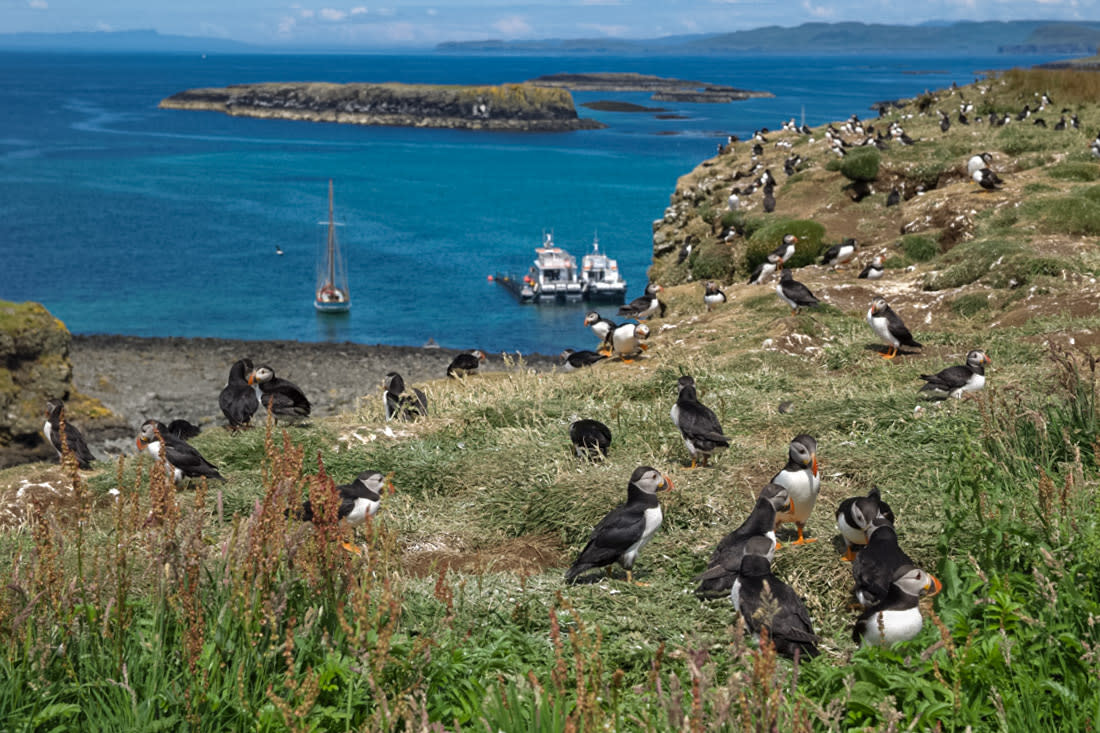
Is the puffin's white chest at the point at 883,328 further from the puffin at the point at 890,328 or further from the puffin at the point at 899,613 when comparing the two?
the puffin at the point at 899,613

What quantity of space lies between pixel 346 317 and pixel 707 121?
114162 millimetres

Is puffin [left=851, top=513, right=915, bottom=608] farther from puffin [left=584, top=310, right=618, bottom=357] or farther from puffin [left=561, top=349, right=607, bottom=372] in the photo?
puffin [left=561, top=349, right=607, bottom=372]

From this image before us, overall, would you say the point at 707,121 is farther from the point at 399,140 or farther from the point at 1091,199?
the point at 1091,199

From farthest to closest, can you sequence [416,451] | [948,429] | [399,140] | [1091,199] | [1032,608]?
1. [399,140]
2. [1091,199]
3. [416,451]
4. [948,429]
5. [1032,608]

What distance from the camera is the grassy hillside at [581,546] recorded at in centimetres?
425

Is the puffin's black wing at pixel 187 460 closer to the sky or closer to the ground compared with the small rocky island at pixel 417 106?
closer to the ground

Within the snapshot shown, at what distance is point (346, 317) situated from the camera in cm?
5716

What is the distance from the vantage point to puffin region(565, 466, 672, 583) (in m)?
6.70

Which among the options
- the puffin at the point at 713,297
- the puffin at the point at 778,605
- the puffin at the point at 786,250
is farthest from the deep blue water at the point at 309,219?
the puffin at the point at 778,605

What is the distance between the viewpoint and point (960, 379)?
34.2 feet

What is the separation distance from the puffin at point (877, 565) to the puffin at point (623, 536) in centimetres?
140

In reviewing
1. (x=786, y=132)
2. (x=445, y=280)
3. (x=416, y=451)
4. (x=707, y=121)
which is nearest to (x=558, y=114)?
(x=707, y=121)

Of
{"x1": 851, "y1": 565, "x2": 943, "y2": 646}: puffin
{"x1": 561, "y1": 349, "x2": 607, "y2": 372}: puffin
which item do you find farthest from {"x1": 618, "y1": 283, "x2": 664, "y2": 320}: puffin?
{"x1": 851, "y1": 565, "x2": 943, "y2": 646}: puffin

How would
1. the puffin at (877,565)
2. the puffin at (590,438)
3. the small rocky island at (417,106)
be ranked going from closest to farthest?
1. the puffin at (877,565)
2. the puffin at (590,438)
3. the small rocky island at (417,106)
